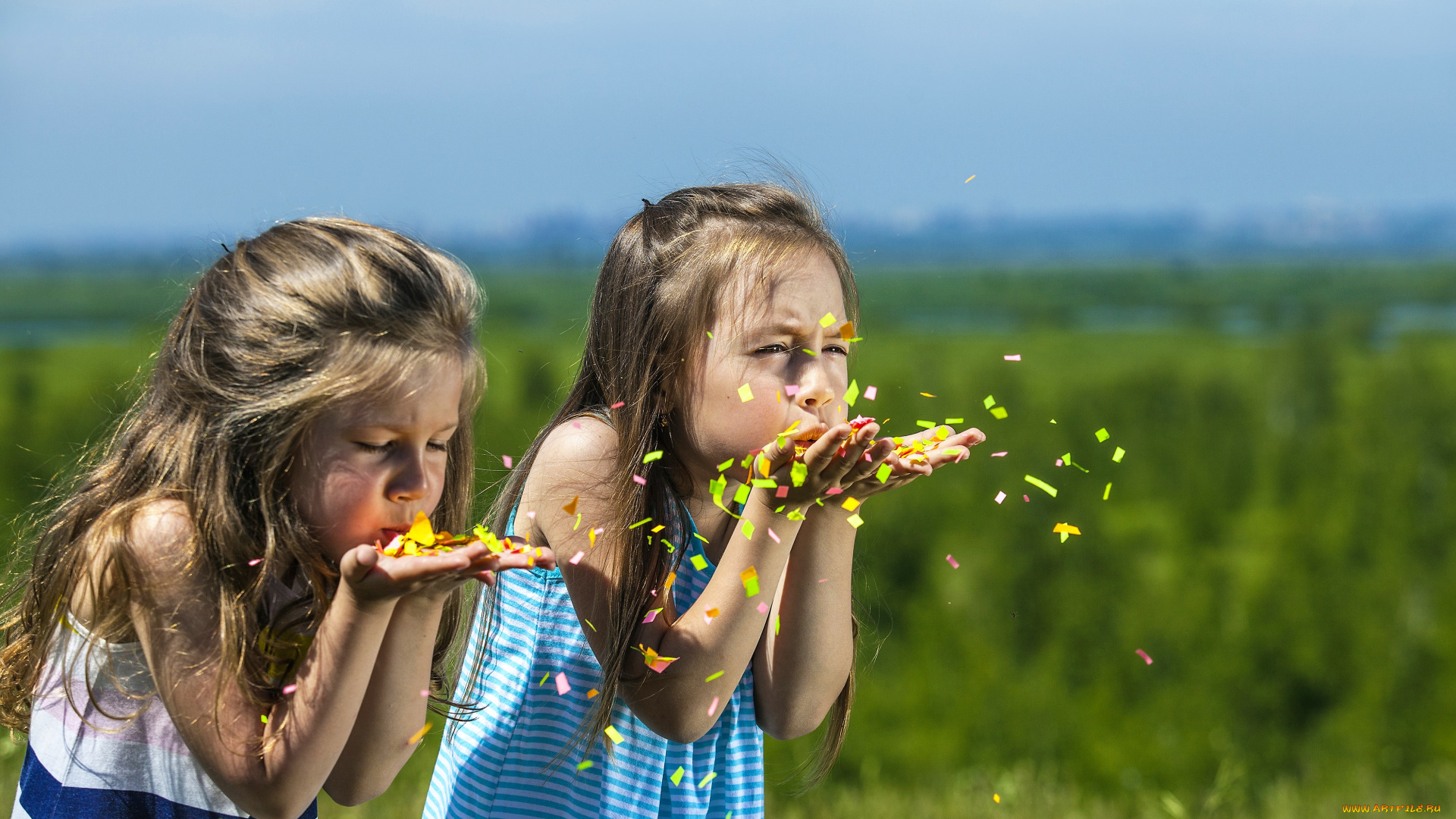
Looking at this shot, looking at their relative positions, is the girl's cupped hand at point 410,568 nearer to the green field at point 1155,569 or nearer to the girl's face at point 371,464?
the girl's face at point 371,464

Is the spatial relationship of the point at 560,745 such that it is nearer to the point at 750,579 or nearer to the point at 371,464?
the point at 750,579

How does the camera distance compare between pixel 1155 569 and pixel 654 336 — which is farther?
pixel 1155 569

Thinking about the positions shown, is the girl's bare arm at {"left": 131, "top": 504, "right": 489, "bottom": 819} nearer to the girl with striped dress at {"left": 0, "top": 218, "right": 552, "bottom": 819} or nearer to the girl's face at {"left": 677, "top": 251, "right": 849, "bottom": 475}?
the girl with striped dress at {"left": 0, "top": 218, "right": 552, "bottom": 819}

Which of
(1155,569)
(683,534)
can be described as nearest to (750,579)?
(683,534)

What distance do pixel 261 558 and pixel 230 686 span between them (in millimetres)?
238

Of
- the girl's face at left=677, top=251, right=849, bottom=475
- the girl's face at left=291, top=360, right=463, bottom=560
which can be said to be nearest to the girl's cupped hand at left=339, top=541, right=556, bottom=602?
the girl's face at left=291, top=360, right=463, bottom=560

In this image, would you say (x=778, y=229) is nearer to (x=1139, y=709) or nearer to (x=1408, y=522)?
(x=1139, y=709)

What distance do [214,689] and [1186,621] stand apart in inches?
1082

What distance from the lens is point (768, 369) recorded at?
2.60 meters

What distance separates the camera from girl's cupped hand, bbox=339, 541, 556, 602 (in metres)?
2.09

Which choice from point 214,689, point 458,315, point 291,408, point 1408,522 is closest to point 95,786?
point 214,689

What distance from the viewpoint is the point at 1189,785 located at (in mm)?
22062

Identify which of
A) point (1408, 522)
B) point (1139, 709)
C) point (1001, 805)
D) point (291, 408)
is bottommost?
point (1139, 709)

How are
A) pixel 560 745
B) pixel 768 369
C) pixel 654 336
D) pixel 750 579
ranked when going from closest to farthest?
pixel 750 579
pixel 768 369
pixel 654 336
pixel 560 745
